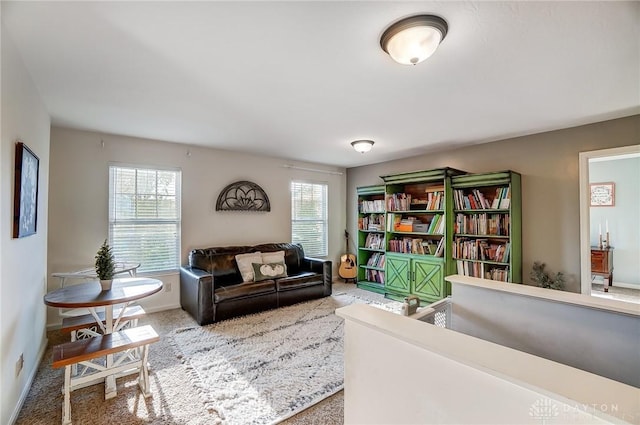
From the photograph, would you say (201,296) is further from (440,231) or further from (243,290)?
(440,231)

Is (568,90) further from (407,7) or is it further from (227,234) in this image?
(227,234)

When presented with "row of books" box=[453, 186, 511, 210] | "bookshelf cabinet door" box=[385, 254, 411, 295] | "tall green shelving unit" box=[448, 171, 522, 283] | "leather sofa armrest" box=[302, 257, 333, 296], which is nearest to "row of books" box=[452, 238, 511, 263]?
"tall green shelving unit" box=[448, 171, 522, 283]

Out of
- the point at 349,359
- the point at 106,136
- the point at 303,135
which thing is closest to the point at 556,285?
the point at 349,359

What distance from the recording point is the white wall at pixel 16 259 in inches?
64.1

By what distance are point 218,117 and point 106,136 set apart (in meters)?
1.74

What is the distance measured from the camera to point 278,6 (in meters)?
1.42

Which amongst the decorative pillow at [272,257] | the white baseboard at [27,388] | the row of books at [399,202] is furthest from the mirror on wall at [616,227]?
the white baseboard at [27,388]

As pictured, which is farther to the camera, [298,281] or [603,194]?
[603,194]

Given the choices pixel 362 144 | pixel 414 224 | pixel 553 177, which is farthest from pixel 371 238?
pixel 553 177

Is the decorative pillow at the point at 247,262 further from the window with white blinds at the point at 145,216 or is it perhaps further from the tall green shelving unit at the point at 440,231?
the tall green shelving unit at the point at 440,231

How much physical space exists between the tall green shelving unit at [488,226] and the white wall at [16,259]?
14.4 feet

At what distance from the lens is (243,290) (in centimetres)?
365

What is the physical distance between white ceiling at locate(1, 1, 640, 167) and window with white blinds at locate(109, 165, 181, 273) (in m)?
0.76

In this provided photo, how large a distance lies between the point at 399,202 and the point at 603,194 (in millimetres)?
4184
